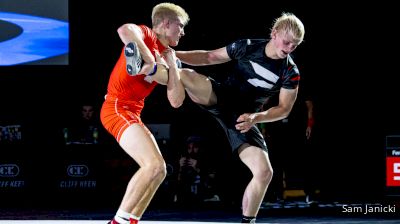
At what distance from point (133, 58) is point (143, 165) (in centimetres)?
68

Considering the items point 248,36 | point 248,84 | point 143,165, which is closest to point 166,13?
point 248,84

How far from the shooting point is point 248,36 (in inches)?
380

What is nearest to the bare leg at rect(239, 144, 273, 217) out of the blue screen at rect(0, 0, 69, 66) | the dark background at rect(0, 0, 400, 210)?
the dark background at rect(0, 0, 400, 210)

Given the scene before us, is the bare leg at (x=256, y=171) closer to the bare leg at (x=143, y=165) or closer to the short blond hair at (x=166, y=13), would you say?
the bare leg at (x=143, y=165)

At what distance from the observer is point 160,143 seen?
848 cm

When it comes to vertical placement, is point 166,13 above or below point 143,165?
above

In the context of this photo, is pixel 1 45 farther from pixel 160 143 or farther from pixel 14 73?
pixel 160 143

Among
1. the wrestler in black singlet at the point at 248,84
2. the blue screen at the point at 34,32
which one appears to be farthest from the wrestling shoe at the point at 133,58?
the blue screen at the point at 34,32

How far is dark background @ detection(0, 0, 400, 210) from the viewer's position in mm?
9500

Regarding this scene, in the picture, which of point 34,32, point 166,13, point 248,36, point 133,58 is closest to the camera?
point 133,58

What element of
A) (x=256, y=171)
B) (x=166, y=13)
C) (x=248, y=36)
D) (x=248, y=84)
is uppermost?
(x=248, y=36)

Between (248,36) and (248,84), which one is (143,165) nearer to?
(248,84)

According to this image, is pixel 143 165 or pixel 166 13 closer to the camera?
pixel 143 165

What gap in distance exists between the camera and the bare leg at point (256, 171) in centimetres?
493
